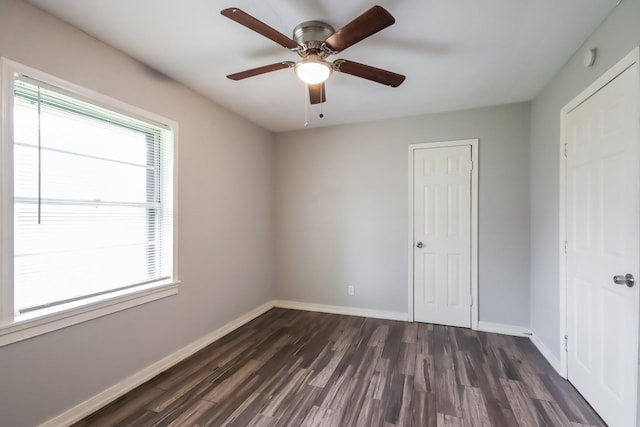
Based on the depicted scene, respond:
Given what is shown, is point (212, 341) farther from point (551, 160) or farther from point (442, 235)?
point (551, 160)

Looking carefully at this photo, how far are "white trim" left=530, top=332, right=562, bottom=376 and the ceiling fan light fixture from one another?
9.90 ft

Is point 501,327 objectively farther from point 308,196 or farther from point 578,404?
point 308,196

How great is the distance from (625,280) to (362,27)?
6.75 feet

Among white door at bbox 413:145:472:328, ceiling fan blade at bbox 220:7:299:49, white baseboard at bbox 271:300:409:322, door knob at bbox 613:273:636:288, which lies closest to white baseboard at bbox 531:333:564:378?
white door at bbox 413:145:472:328

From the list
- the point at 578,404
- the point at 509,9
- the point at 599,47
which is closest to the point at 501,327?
the point at 578,404

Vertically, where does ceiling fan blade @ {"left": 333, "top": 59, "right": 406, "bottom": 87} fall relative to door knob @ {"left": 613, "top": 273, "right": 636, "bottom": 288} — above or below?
above

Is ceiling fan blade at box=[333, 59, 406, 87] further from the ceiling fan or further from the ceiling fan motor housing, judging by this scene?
the ceiling fan motor housing

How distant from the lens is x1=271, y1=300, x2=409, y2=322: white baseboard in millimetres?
3498

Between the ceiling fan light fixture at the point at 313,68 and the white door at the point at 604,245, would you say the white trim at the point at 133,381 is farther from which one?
the white door at the point at 604,245

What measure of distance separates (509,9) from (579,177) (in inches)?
52.4

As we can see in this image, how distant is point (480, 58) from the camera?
7.03 ft

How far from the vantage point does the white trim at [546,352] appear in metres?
2.34

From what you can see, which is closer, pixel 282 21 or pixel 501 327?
pixel 282 21

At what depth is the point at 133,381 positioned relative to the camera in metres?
2.12
